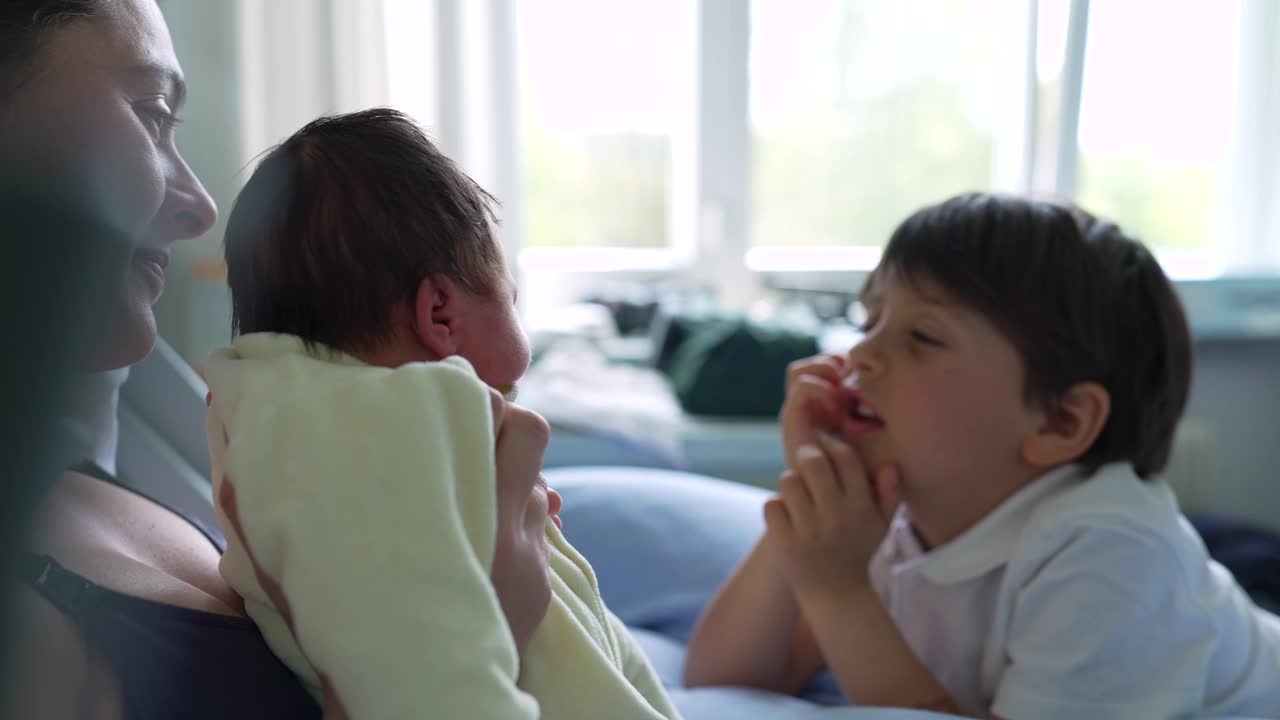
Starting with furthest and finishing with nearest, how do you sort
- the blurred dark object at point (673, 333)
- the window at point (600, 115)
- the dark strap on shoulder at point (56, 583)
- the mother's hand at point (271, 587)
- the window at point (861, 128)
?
the window at point (861, 128) → the window at point (600, 115) → the blurred dark object at point (673, 333) → the mother's hand at point (271, 587) → the dark strap on shoulder at point (56, 583)

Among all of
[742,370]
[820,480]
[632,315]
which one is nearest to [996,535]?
[820,480]

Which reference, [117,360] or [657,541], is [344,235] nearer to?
[117,360]

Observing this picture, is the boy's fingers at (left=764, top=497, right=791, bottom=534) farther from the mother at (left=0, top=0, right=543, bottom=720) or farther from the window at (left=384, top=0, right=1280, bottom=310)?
Result: the window at (left=384, top=0, right=1280, bottom=310)

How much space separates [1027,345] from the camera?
0.87m

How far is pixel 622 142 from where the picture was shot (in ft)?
7.96

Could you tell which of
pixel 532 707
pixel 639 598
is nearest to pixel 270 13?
pixel 639 598

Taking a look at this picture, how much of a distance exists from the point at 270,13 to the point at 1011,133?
1902 millimetres

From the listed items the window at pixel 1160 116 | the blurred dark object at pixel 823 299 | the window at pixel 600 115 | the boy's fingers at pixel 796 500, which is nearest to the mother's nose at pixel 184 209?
the boy's fingers at pixel 796 500

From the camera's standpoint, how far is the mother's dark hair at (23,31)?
41 centimetres

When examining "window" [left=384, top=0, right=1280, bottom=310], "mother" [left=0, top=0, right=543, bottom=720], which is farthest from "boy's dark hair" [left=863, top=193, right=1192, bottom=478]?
"window" [left=384, top=0, right=1280, bottom=310]

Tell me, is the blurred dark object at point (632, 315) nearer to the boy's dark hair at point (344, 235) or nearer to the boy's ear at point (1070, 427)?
the boy's ear at point (1070, 427)

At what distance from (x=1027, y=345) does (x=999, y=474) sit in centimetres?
12

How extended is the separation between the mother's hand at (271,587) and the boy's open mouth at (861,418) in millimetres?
607

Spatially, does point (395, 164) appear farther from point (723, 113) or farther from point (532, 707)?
point (723, 113)
